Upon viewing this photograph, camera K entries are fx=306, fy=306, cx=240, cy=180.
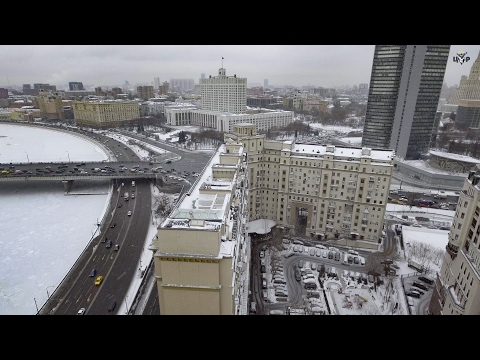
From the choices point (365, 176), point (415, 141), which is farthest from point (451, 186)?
point (365, 176)

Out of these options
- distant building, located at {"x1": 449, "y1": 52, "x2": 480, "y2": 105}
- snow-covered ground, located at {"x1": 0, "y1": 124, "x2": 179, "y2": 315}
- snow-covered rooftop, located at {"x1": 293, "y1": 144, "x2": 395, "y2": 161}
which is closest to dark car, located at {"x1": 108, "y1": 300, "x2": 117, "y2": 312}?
snow-covered ground, located at {"x1": 0, "y1": 124, "x2": 179, "y2": 315}

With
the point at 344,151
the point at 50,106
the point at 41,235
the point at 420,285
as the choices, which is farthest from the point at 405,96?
the point at 50,106

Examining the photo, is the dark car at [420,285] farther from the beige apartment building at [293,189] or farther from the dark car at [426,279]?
the beige apartment building at [293,189]

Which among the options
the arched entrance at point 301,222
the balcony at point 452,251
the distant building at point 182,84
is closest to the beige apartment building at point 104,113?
the arched entrance at point 301,222

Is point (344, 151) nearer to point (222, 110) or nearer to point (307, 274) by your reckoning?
point (307, 274)

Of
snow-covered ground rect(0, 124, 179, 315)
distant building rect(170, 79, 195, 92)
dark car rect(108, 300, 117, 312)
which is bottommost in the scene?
snow-covered ground rect(0, 124, 179, 315)

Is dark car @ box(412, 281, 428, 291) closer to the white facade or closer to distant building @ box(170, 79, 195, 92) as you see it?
the white facade
